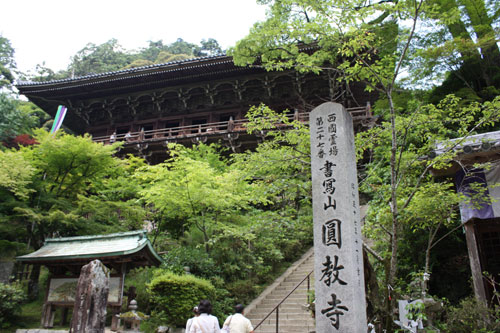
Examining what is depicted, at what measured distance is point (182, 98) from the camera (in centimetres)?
2377

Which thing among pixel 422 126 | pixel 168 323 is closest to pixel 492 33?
pixel 422 126

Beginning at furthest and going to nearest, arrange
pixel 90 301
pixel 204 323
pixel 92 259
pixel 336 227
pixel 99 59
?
1. pixel 99 59
2. pixel 92 259
3. pixel 204 323
4. pixel 90 301
5. pixel 336 227

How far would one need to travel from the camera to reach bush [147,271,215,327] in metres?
9.11

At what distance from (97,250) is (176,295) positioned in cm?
263

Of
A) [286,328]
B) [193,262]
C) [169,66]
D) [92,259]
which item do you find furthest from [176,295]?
[169,66]

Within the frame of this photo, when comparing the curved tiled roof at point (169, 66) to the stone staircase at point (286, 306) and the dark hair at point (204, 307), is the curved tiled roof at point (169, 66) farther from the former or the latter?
the dark hair at point (204, 307)

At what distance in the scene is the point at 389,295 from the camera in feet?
20.4

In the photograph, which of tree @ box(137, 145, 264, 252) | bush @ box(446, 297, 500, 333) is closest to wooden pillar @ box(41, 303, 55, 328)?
tree @ box(137, 145, 264, 252)

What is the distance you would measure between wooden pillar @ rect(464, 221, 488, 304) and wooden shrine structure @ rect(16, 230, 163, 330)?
7.57 meters

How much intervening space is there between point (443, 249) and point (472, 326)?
349cm

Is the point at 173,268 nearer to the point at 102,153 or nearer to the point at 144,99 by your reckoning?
the point at 102,153

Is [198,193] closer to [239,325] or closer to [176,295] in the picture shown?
[176,295]

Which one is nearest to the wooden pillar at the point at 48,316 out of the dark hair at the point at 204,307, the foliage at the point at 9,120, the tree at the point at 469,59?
the dark hair at the point at 204,307

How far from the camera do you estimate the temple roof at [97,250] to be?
970 cm
